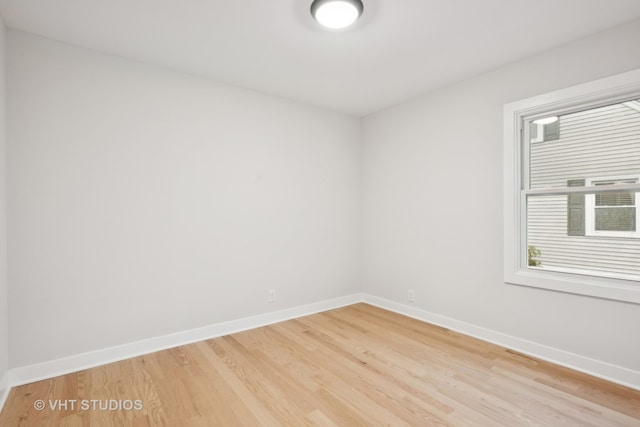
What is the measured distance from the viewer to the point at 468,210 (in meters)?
3.22

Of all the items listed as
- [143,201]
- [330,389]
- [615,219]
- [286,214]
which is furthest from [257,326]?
[615,219]

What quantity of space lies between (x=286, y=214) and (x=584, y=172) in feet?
9.14

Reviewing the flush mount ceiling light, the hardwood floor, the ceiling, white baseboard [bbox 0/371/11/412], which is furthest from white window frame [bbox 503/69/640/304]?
white baseboard [bbox 0/371/11/412]

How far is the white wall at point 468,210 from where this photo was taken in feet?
7.89

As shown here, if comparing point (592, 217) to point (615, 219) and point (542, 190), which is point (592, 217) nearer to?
point (615, 219)

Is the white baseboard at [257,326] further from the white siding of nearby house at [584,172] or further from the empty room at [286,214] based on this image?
the white siding of nearby house at [584,172]

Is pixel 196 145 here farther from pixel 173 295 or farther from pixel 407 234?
pixel 407 234

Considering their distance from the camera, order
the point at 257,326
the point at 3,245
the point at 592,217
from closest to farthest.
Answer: the point at 3,245 → the point at 592,217 → the point at 257,326

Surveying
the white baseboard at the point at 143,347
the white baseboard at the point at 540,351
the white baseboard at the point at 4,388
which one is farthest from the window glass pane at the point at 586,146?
the white baseboard at the point at 4,388

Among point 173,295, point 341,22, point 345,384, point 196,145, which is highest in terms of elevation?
point 341,22

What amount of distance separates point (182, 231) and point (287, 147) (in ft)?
4.91

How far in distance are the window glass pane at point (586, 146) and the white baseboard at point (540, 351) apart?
1.37 metres

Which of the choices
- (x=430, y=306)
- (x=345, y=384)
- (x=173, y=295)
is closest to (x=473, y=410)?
(x=345, y=384)

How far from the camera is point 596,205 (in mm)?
2527
